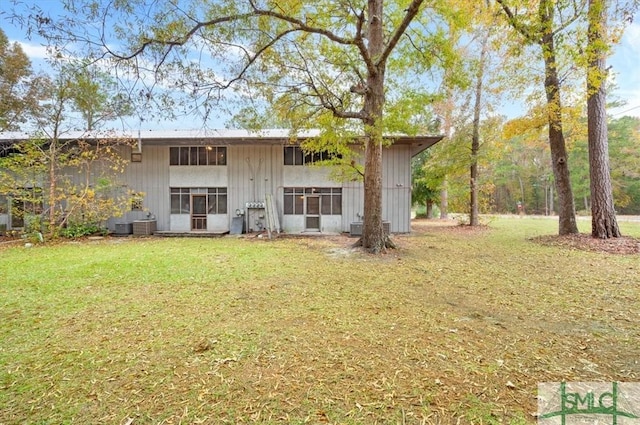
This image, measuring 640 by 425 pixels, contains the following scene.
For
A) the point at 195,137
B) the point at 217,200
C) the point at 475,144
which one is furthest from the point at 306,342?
the point at 475,144

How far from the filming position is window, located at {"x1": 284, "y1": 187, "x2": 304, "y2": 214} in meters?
13.8

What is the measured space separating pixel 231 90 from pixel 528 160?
36.4 meters

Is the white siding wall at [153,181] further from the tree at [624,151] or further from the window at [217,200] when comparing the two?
the tree at [624,151]

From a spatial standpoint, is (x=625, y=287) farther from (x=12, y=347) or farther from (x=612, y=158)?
(x=612, y=158)

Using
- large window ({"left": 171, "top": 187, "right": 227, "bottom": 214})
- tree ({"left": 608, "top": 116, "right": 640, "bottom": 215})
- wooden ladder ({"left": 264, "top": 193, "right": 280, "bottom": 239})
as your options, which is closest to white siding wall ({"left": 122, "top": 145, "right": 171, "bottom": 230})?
large window ({"left": 171, "top": 187, "right": 227, "bottom": 214})

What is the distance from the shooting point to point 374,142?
8039 millimetres

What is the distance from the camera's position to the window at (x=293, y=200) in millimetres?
13781

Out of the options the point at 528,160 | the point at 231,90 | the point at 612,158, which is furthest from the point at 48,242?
the point at 528,160

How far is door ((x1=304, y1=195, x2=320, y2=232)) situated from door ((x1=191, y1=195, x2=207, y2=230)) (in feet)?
14.9

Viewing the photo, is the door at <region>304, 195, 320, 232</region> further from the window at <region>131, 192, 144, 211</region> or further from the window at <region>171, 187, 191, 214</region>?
the window at <region>131, 192, 144, 211</region>

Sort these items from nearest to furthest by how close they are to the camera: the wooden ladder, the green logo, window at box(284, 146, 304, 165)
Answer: the green logo → the wooden ladder → window at box(284, 146, 304, 165)

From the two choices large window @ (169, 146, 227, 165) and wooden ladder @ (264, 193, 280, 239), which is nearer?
wooden ladder @ (264, 193, 280, 239)

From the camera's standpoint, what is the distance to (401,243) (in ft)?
34.1

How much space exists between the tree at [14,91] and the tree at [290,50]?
36.7ft
